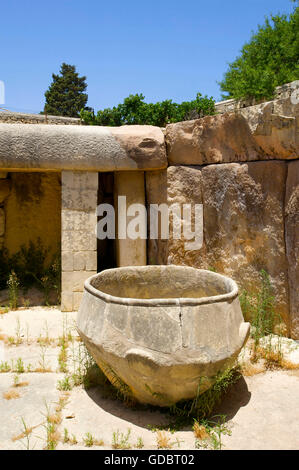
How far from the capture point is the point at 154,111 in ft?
37.9

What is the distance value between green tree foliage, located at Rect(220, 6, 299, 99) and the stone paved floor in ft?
33.6

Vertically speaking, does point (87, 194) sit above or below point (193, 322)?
above

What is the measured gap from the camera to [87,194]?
4.55m

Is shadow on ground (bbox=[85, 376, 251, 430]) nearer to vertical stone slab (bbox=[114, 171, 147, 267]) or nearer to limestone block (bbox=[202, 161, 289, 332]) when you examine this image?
limestone block (bbox=[202, 161, 289, 332])

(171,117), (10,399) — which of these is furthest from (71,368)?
(171,117)

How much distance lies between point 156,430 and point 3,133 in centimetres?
336

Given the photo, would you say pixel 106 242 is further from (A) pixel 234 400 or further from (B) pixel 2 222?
(A) pixel 234 400

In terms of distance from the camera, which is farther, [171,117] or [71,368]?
[171,117]

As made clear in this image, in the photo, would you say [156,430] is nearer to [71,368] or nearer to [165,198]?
[71,368]

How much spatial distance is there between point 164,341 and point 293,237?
179 cm

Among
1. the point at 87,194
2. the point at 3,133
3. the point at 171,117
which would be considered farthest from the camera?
the point at 171,117

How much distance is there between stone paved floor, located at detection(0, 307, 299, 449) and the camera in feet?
7.20

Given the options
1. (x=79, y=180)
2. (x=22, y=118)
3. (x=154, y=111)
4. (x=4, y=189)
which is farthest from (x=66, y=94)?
(x=79, y=180)
